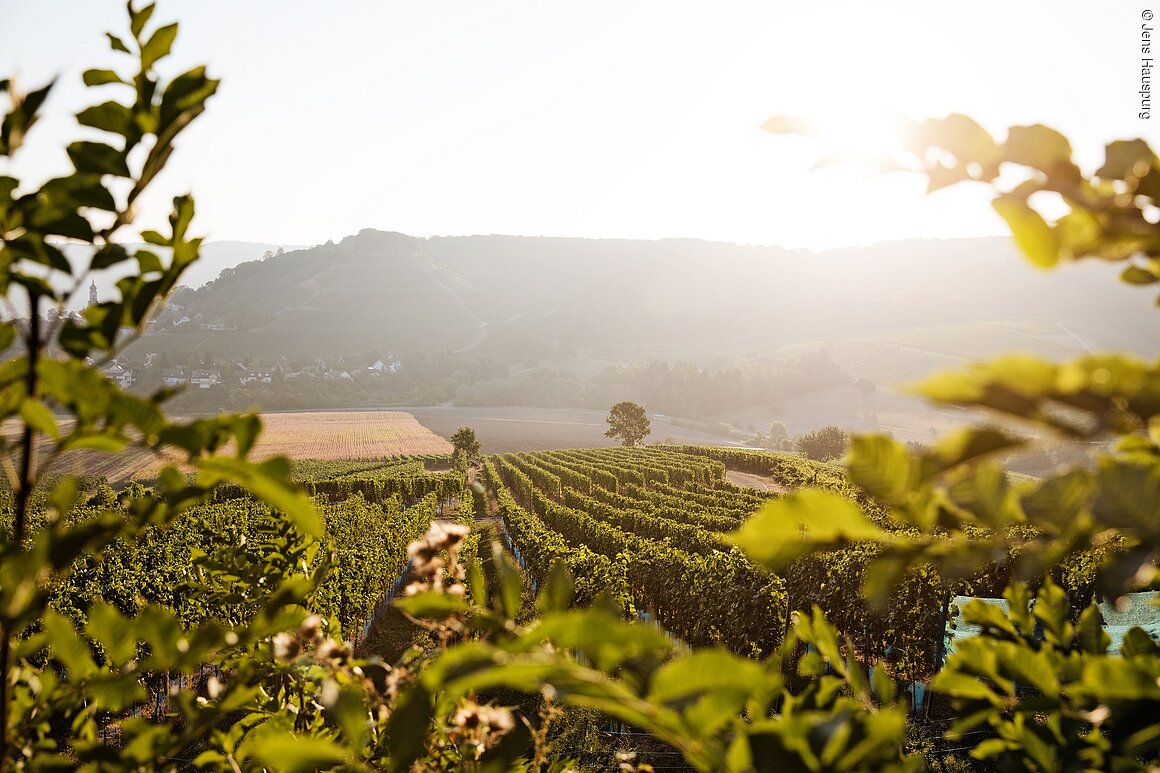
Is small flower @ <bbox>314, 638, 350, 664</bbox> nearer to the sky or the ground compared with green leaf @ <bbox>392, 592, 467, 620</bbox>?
nearer to the ground

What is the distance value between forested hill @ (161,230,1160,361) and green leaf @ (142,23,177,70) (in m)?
133

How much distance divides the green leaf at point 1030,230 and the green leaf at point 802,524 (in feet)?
1.10

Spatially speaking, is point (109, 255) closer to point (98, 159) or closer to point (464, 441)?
point (98, 159)

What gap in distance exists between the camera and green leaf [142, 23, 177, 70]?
35.7 inches

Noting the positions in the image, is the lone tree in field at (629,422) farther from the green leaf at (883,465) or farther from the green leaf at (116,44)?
the green leaf at (883,465)

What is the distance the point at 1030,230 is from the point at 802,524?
0.39m

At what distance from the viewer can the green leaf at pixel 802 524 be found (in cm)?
55

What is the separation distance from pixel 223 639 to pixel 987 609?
1.18 meters

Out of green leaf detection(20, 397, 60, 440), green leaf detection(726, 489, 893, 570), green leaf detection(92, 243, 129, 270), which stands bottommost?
green leaf detection(726, 489, 893, 570)

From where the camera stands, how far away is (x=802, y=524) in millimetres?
573

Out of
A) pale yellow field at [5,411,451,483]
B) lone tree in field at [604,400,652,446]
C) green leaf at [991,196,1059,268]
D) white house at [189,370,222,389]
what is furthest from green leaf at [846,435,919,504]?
white house at [189,370,222,389]

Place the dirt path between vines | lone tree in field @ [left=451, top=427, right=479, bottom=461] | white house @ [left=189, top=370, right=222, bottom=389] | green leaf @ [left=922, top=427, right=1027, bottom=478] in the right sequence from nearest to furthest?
green leaf @ [left=922, top=427, right=1027, bottom=478] < the dirt path between vines < lone tree in field @ [left=451, top=427, right=479, bottom=461] < white house @ [left=189, top=370, right=222, bottom=389]

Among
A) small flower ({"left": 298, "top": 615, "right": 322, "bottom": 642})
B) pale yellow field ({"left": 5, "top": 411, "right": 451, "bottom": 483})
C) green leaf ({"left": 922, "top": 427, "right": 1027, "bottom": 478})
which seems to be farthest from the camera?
pale yellow field ({"left": 5, "top": 411, "right": 451, "bottom": 483})

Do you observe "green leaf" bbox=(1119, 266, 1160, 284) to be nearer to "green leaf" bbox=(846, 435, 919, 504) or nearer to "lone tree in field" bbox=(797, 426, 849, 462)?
"green leaf" bbox=(846, 435, 919, 504)
